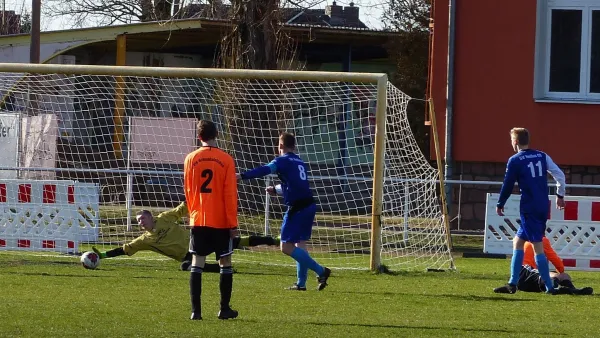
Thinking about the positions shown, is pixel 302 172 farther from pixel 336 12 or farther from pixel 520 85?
pixel 336 12

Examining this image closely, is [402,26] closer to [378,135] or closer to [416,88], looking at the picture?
[416,88]

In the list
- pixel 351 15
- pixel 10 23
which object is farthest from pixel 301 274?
pixel 10 23

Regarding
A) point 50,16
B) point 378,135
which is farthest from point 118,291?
point 50,16

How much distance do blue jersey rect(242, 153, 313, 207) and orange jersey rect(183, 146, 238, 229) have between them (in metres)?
2.24

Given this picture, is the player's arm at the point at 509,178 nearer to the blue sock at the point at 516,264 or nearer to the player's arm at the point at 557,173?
the player's arm at the point at 557,173

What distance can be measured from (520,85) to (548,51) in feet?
2.93

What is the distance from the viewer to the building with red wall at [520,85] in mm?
22500

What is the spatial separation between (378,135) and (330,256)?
9.85ft

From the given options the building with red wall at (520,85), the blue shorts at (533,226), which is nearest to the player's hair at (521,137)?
the blue shorts at (533,226)

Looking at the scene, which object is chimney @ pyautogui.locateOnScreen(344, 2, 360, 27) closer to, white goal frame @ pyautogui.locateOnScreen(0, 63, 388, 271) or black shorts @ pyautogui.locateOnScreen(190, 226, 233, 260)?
Answer: white goal frame @ pyautogui.locateOnScreen(0, 63, 388, 271)

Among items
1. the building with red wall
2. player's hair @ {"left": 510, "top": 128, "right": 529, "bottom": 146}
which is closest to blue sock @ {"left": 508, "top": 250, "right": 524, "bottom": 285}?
player's hair @ {"left": 510, "top": 128, "right": 529, "bottom": 146}

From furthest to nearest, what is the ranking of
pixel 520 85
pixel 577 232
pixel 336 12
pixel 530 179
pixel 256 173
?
pixel 336 12 → pixel 520 85 → pixel 577 232 → pixel 530 179 → pixel 256 173

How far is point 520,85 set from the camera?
2266 centimetres

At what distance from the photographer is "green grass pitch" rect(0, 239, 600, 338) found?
9.35 m
